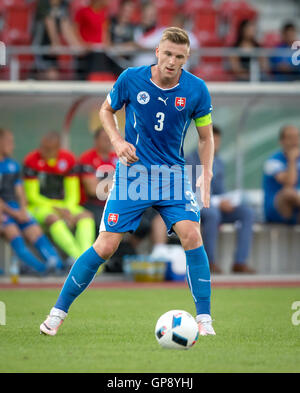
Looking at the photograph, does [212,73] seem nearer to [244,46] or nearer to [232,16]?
[244,46]

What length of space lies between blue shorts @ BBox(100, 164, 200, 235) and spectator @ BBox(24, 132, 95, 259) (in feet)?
19.2

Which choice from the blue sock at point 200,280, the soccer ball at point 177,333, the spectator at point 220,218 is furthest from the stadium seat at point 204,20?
the soccer ball at point 177,333

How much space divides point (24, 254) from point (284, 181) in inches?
154

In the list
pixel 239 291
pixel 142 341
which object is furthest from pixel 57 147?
pixel 142 341

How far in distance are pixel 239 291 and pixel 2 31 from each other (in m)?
7.74

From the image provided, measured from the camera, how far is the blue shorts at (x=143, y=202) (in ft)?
20.2

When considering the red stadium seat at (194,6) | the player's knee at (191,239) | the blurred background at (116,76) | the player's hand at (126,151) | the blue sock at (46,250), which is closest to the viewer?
the player's hand at (126,151)

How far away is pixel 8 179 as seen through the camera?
472 inches

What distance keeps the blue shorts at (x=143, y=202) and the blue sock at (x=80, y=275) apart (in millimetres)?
217

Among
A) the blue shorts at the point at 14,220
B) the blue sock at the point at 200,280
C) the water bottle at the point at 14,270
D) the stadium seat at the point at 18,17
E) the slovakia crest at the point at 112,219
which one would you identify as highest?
the stadium seat at the point at 18,17

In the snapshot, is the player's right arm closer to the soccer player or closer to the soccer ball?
the soccer player

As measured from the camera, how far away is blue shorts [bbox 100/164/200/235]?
616 cm

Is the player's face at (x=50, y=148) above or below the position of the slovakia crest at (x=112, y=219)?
above

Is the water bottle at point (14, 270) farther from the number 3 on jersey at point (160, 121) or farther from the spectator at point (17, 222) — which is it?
the number 3 on jersey at point (160, 121)
